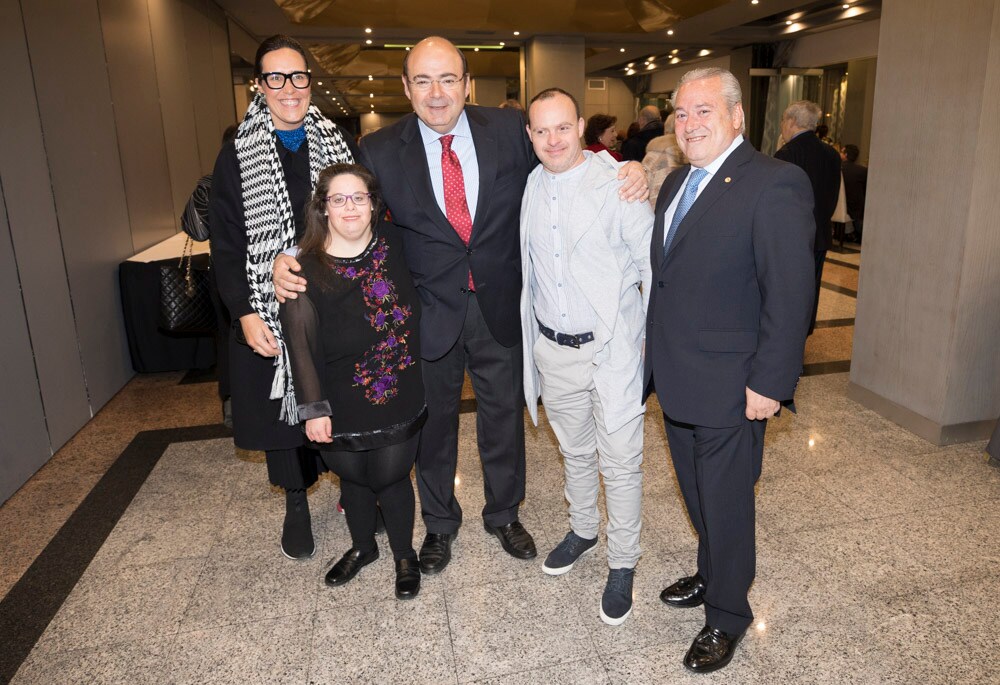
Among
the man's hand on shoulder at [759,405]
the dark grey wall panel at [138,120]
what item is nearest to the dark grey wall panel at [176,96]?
the dark grey wall panel at [138,120]

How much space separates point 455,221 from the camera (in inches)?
100

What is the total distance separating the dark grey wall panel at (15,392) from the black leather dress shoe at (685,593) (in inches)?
128

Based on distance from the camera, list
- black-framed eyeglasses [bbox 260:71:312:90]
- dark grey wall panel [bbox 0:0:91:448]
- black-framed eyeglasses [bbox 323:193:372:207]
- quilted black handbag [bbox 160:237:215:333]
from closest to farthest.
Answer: black-framed eyeglasses [bbox 323:193:372:207] < black-framed eyeglasses [bbox 260:71:312:90] < dark grey wall panel [bbox 0:0:91:448] < quilted black handbag [bbox 160:237:215:333]

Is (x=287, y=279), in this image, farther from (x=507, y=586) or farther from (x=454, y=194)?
(x=507, y=586)

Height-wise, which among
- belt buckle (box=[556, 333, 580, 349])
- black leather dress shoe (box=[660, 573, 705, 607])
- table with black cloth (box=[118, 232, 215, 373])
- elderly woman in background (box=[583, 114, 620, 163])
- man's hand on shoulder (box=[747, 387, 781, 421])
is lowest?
black leather dress shoe (box=[660, 573, 705, 607])

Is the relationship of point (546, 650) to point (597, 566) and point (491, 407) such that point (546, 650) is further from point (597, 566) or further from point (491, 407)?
point (491, 407)

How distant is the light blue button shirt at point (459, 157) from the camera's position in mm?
2562

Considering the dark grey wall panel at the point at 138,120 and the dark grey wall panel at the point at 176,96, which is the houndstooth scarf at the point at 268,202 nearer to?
the dark grey wall panel at the point at 138,120

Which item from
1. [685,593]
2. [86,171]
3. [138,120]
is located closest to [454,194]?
[685,593]

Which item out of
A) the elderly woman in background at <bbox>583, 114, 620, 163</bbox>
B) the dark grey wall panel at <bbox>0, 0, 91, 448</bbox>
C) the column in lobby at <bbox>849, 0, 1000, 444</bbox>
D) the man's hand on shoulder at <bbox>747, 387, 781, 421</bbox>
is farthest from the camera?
the elderly woman in background at <bbox>583, 114, 620, 163</bbox>

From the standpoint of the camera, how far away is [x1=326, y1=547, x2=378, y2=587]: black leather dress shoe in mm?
2742

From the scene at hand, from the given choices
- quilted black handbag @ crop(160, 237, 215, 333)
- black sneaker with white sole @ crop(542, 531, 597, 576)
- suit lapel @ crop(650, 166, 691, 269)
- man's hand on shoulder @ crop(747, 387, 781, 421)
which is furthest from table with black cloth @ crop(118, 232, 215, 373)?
A: man's hand on shoulder @ crop(747, 387, 781, 421)

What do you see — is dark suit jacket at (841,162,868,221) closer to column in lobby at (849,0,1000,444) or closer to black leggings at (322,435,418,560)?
column in lobby at (849,0,1000,444)

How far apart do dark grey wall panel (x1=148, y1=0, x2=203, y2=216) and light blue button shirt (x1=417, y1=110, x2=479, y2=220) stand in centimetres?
548
